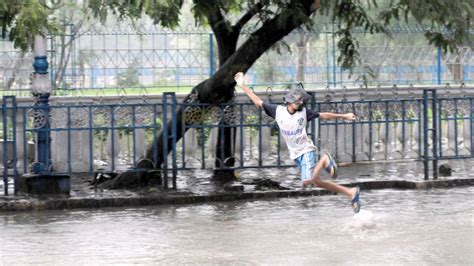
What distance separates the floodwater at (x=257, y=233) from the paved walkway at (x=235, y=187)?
0.87 ft

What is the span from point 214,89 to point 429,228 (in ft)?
14.6

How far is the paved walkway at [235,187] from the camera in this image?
13797 millimetres

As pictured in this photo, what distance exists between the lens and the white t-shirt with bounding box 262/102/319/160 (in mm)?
12438

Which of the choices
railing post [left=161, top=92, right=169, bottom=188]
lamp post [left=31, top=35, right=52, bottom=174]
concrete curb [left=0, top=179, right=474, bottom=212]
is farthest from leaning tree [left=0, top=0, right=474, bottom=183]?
concrete curb [left=0, top=179, right=474, bottom=212]

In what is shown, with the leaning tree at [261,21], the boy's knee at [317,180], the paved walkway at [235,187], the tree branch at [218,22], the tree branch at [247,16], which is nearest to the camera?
the boy's knee at [317,180]

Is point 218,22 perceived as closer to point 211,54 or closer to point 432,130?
point 432,130

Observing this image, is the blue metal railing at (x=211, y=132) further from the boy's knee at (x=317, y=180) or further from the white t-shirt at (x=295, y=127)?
the boy's knee at (x=317, y=180)

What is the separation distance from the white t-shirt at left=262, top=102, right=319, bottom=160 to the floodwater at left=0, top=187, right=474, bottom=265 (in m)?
0.79

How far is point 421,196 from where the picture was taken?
1446 centimetres

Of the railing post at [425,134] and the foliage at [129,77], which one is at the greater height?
the foliage at [129,77]

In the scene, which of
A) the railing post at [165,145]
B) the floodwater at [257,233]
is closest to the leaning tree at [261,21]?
the railing post at [165,145]

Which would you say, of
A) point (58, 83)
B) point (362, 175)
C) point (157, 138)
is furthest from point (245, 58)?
point (58, 83)

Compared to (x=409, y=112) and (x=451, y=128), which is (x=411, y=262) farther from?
(x=451, y=128)

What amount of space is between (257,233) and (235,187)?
307cm
